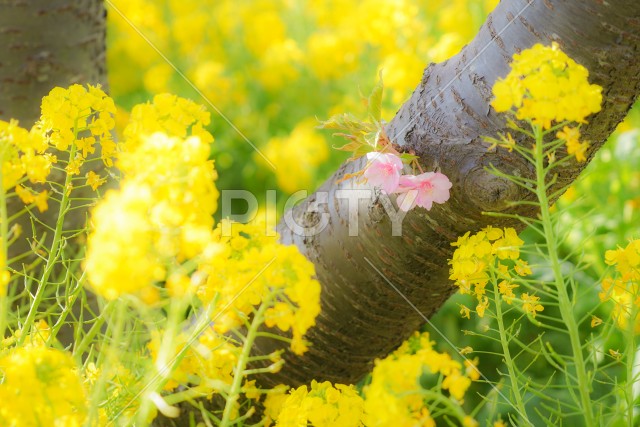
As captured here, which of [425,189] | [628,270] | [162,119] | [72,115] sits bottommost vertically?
[628,270]

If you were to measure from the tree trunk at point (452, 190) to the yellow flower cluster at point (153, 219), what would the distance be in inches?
13.1

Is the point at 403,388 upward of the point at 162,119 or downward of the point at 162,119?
downward

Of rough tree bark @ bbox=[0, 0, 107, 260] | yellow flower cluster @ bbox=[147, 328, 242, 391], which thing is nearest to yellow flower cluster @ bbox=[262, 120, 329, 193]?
rough tree bark @ bbox=[0, 0, 107, 260]

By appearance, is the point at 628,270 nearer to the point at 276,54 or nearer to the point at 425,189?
the point at 425,189

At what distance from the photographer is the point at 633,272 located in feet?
2.73

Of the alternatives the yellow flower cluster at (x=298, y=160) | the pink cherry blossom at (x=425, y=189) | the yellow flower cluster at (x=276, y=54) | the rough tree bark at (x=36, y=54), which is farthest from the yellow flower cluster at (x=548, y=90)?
the yellow flower cluster at (x=298, y=160)

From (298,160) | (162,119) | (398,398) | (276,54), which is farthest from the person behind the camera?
(276,54)

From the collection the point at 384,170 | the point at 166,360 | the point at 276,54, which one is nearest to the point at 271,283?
the point at 166,360

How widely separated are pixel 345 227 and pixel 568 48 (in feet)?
1.19

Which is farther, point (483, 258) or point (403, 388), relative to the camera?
→ point (483, 258)

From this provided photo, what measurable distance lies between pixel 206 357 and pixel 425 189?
12.2 inches

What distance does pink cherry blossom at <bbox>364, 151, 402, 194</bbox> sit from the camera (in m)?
0.83

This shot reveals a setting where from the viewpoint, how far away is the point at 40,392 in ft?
2.03

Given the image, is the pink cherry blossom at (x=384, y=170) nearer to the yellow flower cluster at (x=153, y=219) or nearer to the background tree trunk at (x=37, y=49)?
the yellow flower cluster at (x=153, y=219)
